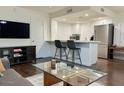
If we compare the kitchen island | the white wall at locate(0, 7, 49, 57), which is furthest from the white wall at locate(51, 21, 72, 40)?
the kitchen island

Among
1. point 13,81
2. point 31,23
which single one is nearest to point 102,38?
point 31,23

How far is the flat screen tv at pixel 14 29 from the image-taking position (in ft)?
15.4

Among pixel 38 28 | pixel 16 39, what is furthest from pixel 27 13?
pixel 16 39

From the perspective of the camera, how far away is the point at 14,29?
4957 millimetres

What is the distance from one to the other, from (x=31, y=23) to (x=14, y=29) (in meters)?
1.07

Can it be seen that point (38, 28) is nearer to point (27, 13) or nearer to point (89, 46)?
point (27, 13)

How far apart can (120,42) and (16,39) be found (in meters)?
5.01

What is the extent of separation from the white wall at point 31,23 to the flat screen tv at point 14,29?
0.23 metres

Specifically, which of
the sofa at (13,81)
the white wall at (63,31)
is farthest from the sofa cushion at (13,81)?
the white wall at (63,31)

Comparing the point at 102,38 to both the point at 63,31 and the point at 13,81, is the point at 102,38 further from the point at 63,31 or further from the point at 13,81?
the point at 13,81

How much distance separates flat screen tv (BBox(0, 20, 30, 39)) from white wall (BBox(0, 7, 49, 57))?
23cm

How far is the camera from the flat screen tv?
468 centimetres

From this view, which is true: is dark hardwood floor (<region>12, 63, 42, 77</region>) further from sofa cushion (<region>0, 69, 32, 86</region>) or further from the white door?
the white door

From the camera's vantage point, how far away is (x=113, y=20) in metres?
6.59
